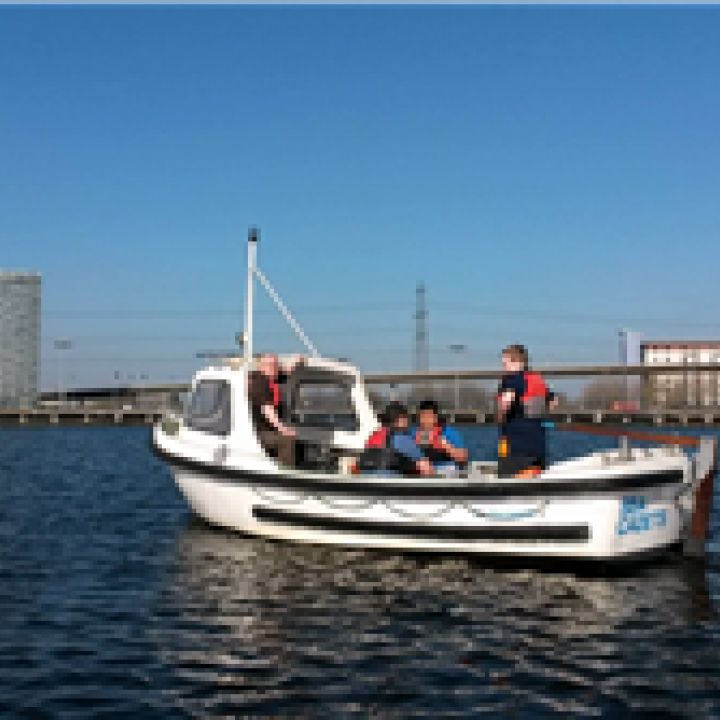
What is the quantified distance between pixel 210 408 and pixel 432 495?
528 centimetres

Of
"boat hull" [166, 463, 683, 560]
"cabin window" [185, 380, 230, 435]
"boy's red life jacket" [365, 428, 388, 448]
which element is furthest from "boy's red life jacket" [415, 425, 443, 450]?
"cabin window" [185, 380, 230, 435]

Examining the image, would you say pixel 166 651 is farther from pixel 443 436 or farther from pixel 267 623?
pixel 443 436

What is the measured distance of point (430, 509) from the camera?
42.7ft

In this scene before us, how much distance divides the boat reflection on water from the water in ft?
0.08

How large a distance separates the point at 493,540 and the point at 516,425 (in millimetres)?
1539

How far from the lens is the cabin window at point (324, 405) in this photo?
57.7ft

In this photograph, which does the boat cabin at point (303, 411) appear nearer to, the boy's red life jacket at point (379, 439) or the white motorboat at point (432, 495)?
the white motorboat at point (432, 495)

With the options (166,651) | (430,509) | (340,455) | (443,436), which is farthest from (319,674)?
(340,455)

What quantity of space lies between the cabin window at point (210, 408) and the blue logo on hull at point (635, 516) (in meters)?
6.74

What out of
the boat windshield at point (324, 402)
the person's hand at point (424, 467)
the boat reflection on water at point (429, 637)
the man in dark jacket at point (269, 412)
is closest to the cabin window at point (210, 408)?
the man in dark jacket at point (269, 412)

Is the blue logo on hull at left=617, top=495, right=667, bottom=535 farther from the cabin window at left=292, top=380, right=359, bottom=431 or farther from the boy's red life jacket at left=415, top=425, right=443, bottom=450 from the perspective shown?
the cabin window at left=292, top=380, right=359, bottom=431

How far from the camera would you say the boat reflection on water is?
318 inches

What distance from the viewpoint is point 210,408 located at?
16703 millimetres

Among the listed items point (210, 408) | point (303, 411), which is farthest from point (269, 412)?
point (303, 411)
